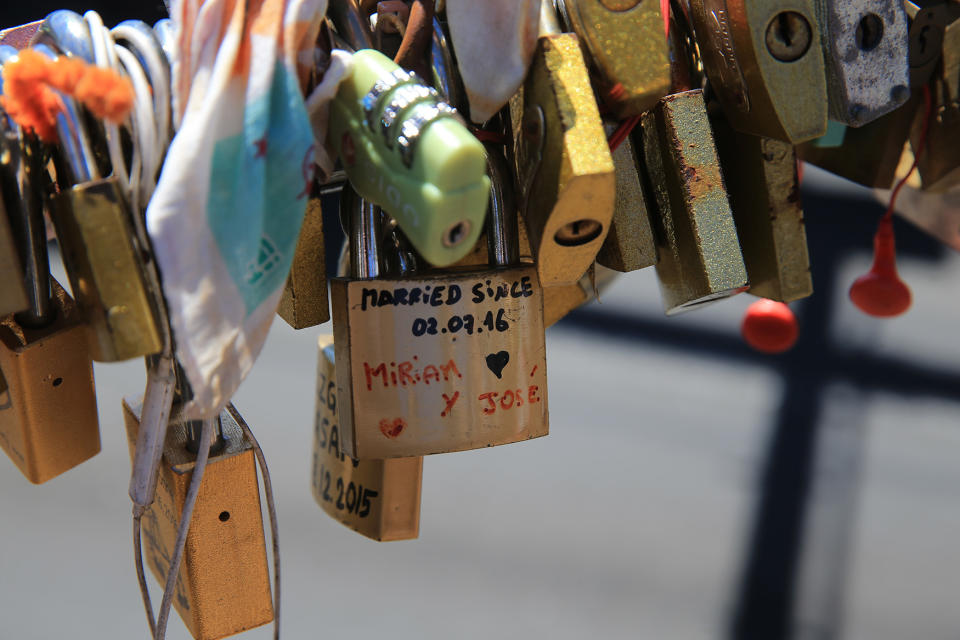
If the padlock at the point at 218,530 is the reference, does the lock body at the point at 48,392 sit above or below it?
above

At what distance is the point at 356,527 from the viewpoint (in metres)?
0.63

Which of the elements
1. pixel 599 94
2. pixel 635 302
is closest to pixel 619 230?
pixel 599 94

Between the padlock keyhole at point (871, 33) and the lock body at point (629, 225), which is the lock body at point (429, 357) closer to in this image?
the lock body at point (629, 225)

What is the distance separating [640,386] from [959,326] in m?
0.76

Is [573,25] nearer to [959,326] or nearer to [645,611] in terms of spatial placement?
[645,611]

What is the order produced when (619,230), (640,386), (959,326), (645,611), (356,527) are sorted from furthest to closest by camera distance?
(959,326) → (640,386) → (645,611) → (356,527) → (619,230)

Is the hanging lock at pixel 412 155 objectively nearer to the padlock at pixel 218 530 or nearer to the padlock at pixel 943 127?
the padlock at pixel 218 530

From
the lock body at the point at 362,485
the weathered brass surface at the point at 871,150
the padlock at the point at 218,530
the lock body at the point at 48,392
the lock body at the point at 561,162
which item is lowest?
the lock body at the point at 362,485

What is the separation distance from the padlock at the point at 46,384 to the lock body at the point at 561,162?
0.68ft

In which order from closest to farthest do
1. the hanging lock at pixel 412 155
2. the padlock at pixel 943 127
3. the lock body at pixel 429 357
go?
the hanging lock at pixel 412 155 → the lock body at pixel 429 357 → the padlock at pixel 943 127

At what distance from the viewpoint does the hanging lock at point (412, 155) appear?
1.15 feet

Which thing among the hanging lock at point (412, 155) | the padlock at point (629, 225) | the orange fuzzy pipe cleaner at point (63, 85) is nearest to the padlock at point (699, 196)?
the padlock at point (629, 225)

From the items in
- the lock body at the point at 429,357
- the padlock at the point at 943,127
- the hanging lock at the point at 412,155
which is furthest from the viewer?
the padlock at the point at 943,127

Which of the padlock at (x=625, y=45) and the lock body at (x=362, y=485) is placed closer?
the padlock at (x=625, y=45)
